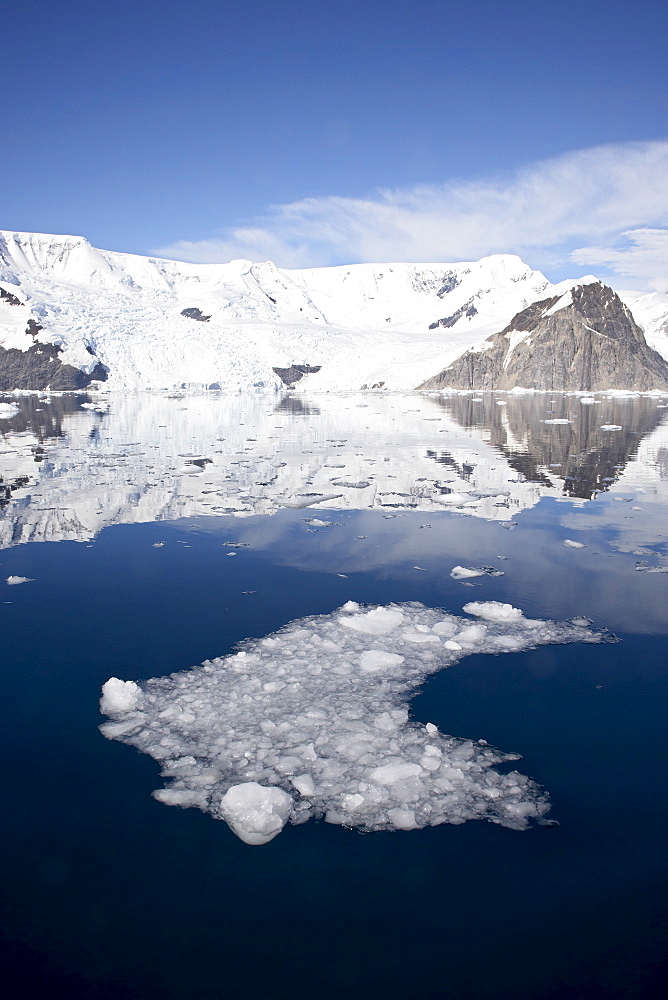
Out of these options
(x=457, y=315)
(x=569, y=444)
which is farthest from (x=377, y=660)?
(x=457, y=315)

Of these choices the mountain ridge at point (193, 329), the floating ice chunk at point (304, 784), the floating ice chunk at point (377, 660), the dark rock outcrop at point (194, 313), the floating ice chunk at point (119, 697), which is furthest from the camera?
the dark rock outcrop at point (194, 313)

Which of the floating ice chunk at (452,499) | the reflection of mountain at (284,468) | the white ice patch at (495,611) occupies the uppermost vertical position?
the reflection of mountain at (284,468)

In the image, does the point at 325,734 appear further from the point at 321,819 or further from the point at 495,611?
the point at 495,611

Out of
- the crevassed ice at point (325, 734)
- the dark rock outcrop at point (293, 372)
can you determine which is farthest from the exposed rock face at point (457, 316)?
the crevassed ice at point (325, 734)

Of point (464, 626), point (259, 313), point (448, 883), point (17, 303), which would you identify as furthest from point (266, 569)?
point (259, 313)

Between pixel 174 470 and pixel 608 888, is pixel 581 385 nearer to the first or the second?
pixel 174 470

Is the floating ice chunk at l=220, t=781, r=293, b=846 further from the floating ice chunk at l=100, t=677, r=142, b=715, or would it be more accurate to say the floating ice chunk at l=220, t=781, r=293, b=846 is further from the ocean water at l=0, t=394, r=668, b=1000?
the floating ice chunk at l=100, t=677, r=142, b=715

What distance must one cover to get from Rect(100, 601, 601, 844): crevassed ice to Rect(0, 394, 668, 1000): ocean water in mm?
162

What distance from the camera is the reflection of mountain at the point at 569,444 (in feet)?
59.7

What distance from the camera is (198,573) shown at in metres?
10.1

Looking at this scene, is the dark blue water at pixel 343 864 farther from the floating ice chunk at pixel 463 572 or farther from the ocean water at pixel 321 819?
the floating ice chunk at pixel 463 572

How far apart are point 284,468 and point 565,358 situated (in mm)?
83411

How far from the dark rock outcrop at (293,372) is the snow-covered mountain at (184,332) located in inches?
36.0

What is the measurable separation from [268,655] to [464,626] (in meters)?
2.46
